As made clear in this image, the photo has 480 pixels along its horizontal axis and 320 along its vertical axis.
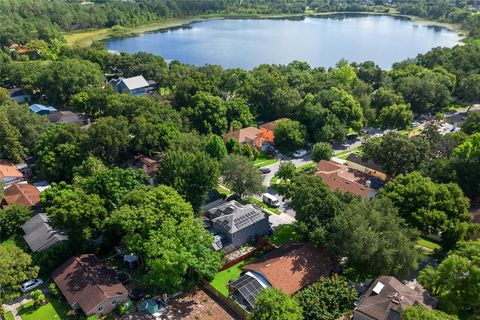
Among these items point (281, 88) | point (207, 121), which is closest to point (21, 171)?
point (207, 121)

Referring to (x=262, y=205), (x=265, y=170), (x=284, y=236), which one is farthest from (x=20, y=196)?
(x=265, y=170)

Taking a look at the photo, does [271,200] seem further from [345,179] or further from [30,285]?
[30,285]

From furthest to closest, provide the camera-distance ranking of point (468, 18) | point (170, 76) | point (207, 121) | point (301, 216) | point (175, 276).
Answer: point (468, 18)
point (170, 76)
point (207, 121)
point (301, 216)
point (175, 276)

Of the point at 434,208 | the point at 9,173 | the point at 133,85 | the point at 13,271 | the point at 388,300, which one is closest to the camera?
the point at 388,300

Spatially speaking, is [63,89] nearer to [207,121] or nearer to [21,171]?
[21,171]

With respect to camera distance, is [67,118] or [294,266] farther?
[67,118]

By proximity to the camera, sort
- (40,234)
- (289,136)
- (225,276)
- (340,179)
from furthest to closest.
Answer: (289,136)
(340,179)
(40,234)
(225,276)

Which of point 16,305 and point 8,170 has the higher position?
point 8,170
